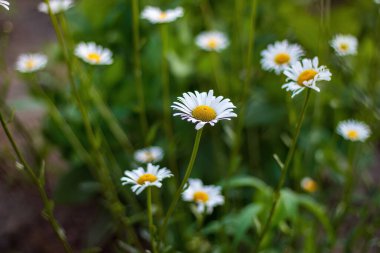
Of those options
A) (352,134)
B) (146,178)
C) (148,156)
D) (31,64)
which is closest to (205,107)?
(146,178)

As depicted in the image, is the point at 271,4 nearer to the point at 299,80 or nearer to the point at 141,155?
the point at 141,155

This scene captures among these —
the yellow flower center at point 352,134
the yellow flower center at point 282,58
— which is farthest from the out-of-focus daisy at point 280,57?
the yellow flower center at point 352,134

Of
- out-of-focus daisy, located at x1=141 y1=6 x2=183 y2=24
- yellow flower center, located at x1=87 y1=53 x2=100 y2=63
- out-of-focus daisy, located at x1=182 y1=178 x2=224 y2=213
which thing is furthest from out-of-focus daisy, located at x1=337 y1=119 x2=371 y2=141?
yellow flower center, located at x1=87 y1=53 x2=100 y2=63

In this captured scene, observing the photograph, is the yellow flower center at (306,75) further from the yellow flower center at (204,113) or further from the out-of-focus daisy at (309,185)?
the out-of-focus daisy at (309,185)

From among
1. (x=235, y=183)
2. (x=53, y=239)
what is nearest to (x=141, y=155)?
(x=235, y=183)

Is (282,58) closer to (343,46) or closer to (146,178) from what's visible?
(343,46)

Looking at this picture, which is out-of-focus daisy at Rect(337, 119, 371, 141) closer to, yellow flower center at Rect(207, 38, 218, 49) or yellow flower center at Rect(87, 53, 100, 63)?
yellow flower center at Rect(207, 38, 218, 49)
